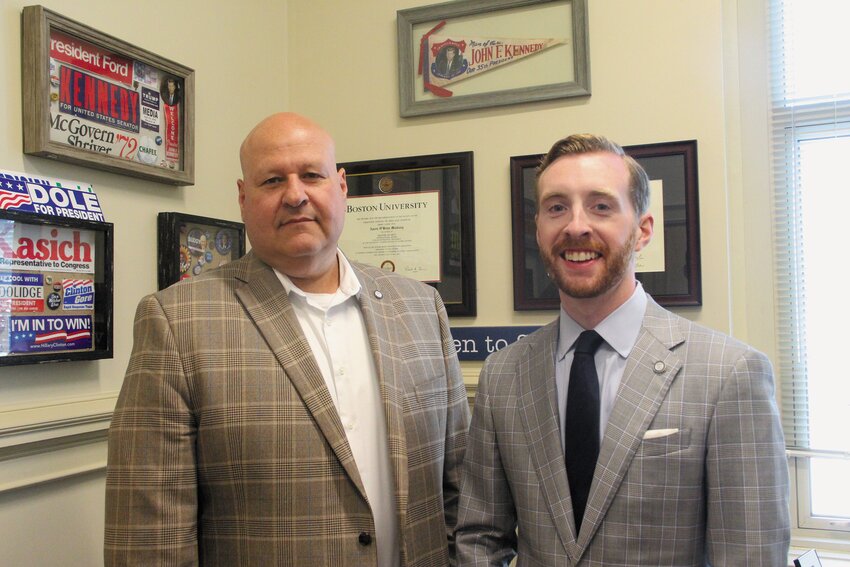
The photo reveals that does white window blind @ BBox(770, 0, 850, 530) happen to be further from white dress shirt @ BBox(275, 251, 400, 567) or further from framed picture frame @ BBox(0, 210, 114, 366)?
framed picture frame @ BBox(0, 210, 114, 366)

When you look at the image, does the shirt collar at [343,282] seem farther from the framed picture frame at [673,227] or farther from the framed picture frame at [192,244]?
the framed picture frame at [673,227]

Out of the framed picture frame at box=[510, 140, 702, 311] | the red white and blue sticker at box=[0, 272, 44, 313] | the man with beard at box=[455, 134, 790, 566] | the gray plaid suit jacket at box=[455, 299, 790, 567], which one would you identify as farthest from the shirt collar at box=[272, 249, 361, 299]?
the framed picture frame at box=[510, 140, 702, 311]

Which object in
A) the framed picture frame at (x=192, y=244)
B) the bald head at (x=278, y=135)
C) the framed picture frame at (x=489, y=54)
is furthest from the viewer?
the framed picture frame at (x=489, y=54)

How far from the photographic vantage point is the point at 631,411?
1.13 m

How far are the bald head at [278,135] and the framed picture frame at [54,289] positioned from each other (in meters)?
0.51

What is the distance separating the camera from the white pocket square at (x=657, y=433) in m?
1.10

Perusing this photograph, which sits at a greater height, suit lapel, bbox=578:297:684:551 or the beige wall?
the beige wall

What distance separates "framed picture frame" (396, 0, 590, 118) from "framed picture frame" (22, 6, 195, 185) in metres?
0.76

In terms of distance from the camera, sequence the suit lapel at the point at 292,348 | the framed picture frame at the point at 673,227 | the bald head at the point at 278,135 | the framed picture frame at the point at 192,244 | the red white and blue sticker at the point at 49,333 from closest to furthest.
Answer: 1. the suit lapel at the point at 292,348
2. the bald head at the point at 278,135
3. the red white and blue sticker at the point at 49,333
4. the framed picture frame at the point at 192,244
5. the framed picture frame at the point at 673,227

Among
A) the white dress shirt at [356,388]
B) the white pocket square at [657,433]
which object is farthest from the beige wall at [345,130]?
the white pocket square at [657,433]

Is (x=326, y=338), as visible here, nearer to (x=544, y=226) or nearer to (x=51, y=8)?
(x=544, y=226)

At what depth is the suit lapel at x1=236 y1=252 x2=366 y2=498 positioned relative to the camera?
1.30 meters

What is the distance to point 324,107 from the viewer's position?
2.58m

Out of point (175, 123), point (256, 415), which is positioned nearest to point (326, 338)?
point (256, 415)
